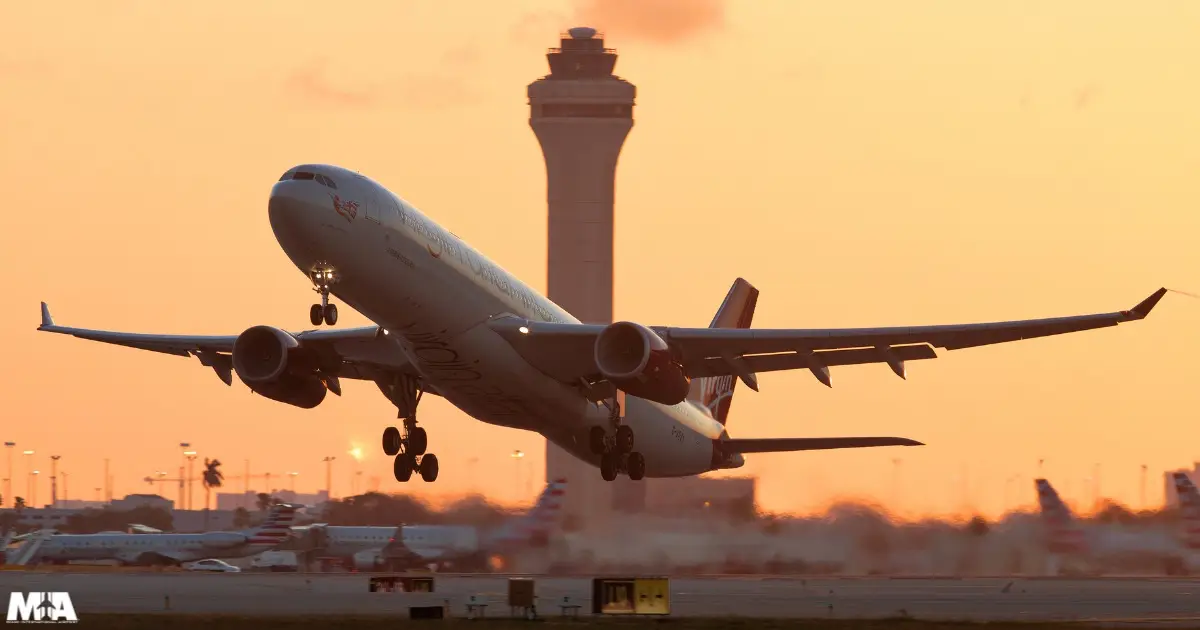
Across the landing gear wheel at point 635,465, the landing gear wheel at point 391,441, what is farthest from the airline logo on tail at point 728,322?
the landing gear wheel at point 391,441

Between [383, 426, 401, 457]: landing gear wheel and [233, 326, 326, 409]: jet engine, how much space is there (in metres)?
2.49

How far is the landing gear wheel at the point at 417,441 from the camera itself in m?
44.1

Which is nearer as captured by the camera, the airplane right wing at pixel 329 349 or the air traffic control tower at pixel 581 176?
the airplane right wing at pixel 329 349

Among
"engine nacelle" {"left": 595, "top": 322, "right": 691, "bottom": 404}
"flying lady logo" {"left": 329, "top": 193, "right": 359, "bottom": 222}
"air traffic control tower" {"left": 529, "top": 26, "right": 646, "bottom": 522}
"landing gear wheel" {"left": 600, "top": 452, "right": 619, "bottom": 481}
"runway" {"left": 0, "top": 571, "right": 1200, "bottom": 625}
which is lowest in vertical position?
"runway" {"left": 0, "top": 571, "right": 1200, "bottom": 625}

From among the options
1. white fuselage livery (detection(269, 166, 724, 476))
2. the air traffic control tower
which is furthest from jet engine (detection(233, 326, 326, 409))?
the air traffic control tower

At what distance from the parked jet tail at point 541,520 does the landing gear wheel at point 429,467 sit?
62.1 ft

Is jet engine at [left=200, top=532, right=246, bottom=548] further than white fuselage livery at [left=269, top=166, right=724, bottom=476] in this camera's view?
Yes

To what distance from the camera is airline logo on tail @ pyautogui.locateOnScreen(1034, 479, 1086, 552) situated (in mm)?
63031

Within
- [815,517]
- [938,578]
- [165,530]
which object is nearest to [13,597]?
[815,517]

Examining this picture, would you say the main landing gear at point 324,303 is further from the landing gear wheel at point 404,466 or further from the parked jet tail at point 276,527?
the parked jet tail at point 276,527

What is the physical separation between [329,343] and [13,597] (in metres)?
14.4

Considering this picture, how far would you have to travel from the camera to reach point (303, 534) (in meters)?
79.7

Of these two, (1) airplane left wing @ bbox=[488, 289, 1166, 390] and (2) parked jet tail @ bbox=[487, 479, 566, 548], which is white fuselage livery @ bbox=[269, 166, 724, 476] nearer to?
(1) airplane left wing @ bbox=[488, 289, 1166, 390]

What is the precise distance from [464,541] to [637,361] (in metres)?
28.2
